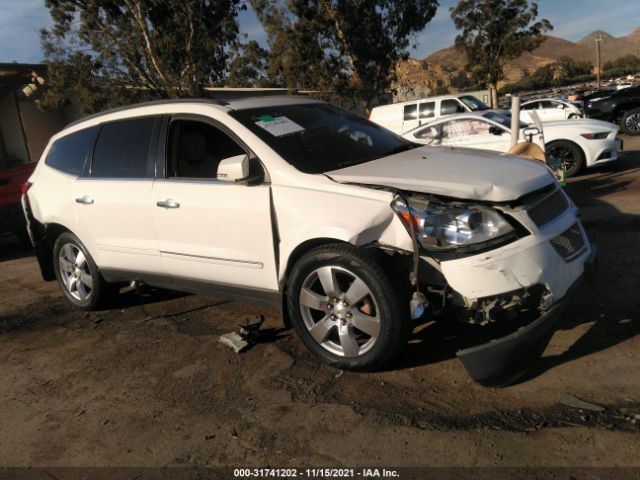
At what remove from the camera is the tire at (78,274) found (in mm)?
5082

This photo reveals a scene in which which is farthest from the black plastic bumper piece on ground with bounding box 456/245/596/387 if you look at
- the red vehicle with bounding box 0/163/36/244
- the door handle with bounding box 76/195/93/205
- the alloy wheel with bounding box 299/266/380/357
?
the red vehicle with bounding box 0/163/36/244

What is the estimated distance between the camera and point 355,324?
11.1ft

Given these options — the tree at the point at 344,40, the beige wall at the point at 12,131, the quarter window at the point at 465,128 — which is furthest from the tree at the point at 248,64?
the quarter window at the point at 465,128

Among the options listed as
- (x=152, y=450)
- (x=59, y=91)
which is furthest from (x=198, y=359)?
(x=59, y=91)

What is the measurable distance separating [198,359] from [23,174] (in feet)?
22.0

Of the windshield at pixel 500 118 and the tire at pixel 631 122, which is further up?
the windshield at pixel 500 118

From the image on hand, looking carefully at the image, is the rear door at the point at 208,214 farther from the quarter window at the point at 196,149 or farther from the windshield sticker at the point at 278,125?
the windshield sticker at the point at 278,125

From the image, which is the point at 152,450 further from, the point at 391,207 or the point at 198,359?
the point at 391,207

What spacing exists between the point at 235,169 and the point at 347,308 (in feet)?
3.74

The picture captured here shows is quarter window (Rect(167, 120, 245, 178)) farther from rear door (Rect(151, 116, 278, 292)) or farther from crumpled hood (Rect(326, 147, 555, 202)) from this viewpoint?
crumpled hood (Rect(326, 147, 555, 202))

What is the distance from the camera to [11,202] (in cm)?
879

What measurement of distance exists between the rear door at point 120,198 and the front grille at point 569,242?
289 centimetres

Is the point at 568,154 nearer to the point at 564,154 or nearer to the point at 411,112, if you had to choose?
the point at 564,154

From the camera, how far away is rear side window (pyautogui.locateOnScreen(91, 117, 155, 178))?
14.6ft
